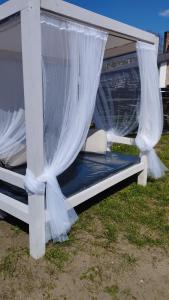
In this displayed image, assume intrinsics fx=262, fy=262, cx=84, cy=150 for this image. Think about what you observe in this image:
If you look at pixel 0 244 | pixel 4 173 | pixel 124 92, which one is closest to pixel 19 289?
pixel 0 244

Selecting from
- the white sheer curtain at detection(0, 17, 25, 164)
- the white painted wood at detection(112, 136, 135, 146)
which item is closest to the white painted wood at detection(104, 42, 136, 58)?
the white painted wood at detection(112, 136, 135, 146)

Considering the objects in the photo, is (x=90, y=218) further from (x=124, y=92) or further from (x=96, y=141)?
(x=124, y=92)

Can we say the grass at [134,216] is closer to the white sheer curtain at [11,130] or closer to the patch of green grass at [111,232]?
the patch of green grass at [111,232]

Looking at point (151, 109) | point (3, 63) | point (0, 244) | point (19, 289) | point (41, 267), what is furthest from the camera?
point (151, 109)

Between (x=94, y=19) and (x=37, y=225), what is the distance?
1898 mm

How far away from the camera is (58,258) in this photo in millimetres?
2311

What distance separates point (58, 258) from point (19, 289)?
0.43 m

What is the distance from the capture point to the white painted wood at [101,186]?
2642 mm

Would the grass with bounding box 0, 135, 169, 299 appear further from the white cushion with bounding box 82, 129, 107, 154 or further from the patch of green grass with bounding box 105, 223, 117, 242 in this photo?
the white cushion with bounding box 82, 129, 107, 154

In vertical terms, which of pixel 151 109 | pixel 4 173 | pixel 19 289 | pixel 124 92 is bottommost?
pixel 19 289

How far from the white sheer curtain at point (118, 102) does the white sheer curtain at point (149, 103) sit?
1.26ft

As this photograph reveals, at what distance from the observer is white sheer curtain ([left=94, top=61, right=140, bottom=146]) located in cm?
397

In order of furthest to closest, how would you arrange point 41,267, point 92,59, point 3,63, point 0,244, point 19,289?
1. point 3,63
2. point 0,244
3. point 92,59
4. point 41,267
5. point 19,289

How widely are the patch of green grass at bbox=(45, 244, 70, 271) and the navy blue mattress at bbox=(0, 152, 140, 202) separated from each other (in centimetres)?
50
